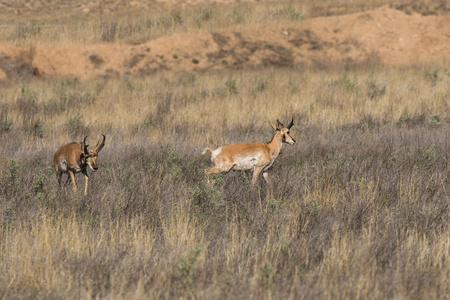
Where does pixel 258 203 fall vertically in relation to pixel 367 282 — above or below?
below

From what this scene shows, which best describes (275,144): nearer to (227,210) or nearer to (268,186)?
(268,186)

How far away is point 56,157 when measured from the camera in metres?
8.66

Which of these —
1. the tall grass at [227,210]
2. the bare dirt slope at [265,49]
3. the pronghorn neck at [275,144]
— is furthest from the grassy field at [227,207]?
the bare dirt slope at [265,49]

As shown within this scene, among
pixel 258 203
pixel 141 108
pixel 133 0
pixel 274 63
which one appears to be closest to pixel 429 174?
pixel 258 203

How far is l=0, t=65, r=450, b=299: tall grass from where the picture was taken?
507 cm

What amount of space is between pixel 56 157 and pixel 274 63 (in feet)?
48.7

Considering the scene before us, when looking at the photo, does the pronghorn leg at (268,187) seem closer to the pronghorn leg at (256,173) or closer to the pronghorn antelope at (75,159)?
the pronghorn leg at (256,173)

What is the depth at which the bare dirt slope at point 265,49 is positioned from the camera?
21.1 meters

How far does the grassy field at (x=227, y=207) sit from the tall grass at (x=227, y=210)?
24 millimetres

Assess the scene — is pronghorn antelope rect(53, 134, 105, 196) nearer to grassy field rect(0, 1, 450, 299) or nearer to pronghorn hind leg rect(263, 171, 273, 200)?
→ grassy field rect(0, 1, 450, 299)

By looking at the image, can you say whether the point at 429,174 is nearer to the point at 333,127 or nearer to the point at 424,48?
the point at 333,127

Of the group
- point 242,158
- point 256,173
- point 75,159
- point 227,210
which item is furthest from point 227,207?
point 75,159

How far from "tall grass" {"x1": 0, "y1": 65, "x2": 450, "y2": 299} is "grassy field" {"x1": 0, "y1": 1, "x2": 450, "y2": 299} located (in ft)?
0.08

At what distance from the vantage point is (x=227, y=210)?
711 centimetres
